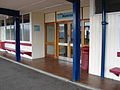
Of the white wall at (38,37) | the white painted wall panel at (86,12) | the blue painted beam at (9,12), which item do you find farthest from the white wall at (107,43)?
the blue painted beam at (9,12)

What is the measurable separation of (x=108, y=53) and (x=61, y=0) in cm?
248

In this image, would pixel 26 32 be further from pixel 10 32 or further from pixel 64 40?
pixel 10 32

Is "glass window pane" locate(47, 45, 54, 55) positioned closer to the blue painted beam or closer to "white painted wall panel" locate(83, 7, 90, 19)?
the blue painted beam

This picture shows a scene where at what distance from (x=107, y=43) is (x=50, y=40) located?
4.32 metres

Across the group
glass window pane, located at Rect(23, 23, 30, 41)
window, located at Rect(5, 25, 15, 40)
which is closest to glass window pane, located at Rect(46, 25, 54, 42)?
glass window pane, located at Rect(23, 23, 30, 41)

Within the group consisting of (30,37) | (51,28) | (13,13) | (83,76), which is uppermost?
(13,13)

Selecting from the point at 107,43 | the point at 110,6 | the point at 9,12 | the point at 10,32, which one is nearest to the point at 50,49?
the point at 9,12

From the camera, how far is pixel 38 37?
321 inches

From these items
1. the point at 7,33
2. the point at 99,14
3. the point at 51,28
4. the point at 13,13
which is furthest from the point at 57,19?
the point at 7,33

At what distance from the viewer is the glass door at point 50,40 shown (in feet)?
26.8

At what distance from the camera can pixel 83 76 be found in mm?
4828

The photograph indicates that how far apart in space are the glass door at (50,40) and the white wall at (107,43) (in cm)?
357

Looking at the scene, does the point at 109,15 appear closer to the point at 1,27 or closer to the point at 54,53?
the point at 54,53

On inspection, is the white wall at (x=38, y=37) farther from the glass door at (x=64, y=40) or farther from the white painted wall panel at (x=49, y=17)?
the glass door at (x=64, y=40)
